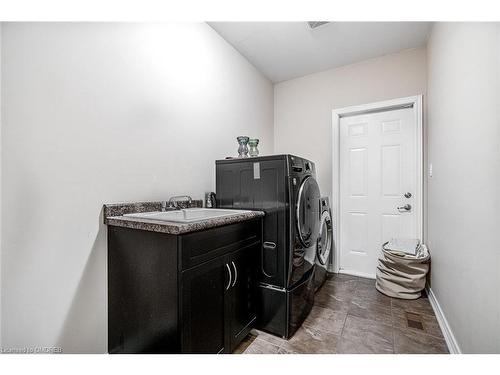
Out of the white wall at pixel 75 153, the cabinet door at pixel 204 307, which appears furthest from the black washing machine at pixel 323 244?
the white wall at pixel 75 153

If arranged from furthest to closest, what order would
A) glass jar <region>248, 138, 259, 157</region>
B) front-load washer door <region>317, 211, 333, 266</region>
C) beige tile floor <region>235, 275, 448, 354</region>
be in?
front-load washer door <region>317, 211, 333, 266</region> → glass jar <region>248, 138, 259, 157</region> → beige tile floor <region>235, 275, 448, 354</region>

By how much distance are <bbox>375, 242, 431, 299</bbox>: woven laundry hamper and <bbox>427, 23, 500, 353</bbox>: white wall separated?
8.0 inches

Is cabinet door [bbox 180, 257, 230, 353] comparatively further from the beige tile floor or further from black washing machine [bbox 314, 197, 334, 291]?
black washing machine [bbox 314, 197, 334, 291]

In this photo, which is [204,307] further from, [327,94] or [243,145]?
[327,94]

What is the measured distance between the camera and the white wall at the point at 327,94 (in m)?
2.53

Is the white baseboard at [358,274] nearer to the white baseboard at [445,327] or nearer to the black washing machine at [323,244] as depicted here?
the black washing machine at [323,244]

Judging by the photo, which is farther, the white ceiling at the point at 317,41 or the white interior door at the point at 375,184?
the white interior door at the point at 375,184

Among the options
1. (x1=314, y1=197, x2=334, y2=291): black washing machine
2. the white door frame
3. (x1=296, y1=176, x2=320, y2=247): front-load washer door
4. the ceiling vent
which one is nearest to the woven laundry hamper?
the white door frame

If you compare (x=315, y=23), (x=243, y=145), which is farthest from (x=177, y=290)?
(x=315, y=23)

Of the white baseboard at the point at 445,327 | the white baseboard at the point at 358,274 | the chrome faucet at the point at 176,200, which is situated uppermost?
the chrome faucet at the point at 176,200

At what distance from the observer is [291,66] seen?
114 inches

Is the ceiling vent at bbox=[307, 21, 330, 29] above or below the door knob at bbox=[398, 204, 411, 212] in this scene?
above

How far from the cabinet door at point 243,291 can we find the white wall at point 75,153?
2.48 feet

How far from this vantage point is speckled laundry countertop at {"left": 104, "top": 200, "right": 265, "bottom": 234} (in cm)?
103
